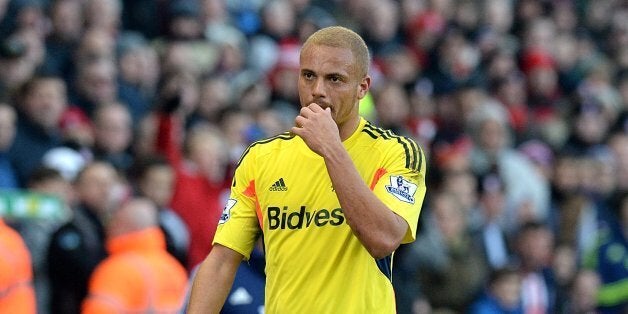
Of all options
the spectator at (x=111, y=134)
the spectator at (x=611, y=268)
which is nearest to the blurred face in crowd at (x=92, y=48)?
the spectator at (x=111, y=134)

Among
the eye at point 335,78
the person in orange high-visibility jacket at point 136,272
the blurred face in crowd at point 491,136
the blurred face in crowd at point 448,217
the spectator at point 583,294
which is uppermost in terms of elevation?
the eye at point 335,78

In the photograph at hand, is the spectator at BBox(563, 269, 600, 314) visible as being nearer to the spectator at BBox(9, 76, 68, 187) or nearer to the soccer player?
the spectator at BBox(9, 76, 68, 187)

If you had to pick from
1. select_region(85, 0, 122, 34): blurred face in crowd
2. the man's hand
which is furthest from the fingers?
select_region(85, 0, 122, 34): blurred face in crowd

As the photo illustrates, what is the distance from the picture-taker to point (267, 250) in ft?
16.9

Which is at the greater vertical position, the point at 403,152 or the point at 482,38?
the point at 403,152

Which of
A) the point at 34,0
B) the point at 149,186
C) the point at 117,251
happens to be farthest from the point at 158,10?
the point at 117,251

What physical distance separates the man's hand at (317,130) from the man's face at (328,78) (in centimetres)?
13

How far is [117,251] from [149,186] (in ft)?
3.94

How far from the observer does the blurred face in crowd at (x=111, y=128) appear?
33.0 feet

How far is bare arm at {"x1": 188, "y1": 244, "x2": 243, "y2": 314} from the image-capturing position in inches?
200

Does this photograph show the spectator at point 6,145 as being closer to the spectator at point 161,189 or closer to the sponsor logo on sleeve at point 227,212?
the spectator at point 161,189

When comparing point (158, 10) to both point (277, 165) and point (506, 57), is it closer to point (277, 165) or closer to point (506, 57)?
point (506, 57)

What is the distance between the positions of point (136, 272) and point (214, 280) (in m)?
2.84

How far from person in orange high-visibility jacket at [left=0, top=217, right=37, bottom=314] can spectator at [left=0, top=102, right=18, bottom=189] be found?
1772mm
